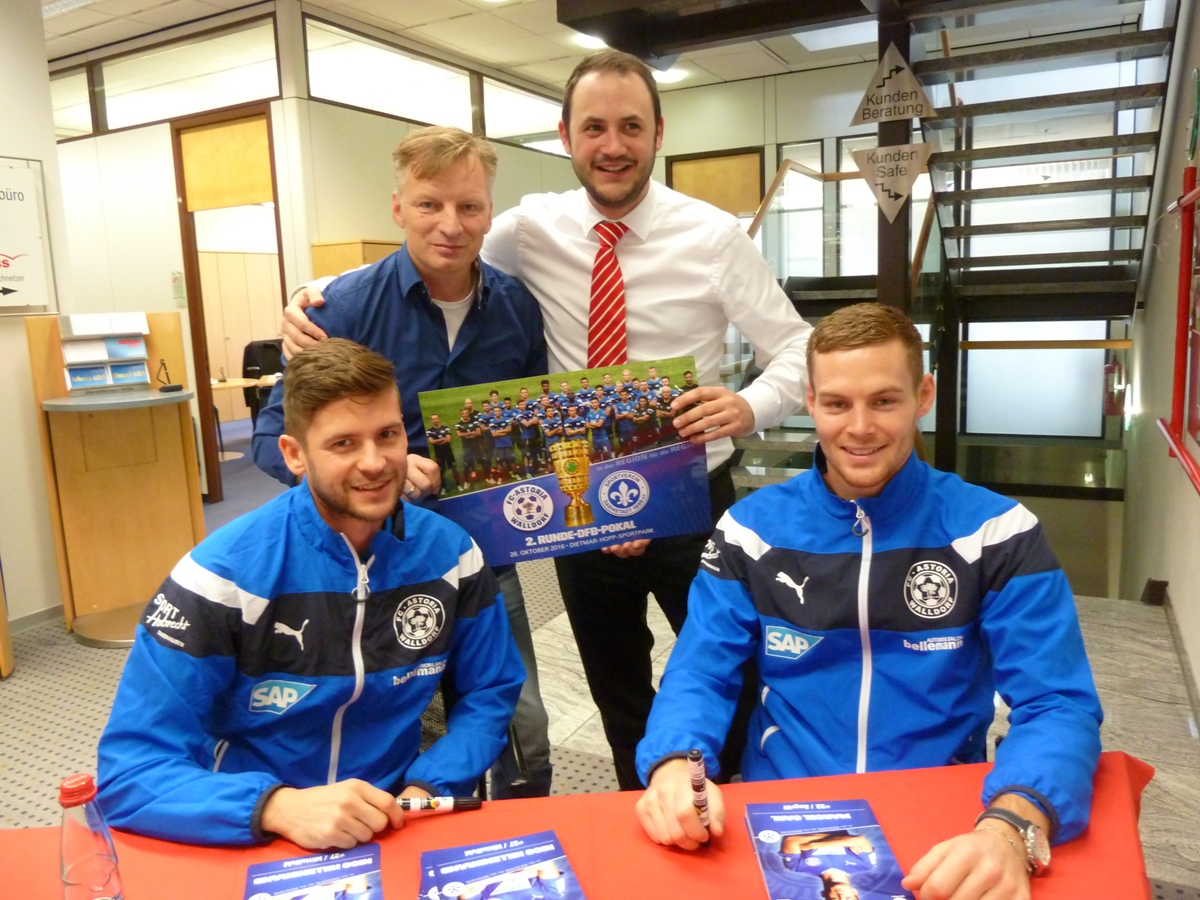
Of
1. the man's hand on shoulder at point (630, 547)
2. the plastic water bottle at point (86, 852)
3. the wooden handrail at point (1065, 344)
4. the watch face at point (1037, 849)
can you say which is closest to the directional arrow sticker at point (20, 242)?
the man's hand on shoulder at point (630, 547)

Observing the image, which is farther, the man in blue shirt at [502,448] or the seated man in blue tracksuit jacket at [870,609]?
the man in blue shirt at [502,448]

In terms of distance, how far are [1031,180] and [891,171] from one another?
392 centimetres

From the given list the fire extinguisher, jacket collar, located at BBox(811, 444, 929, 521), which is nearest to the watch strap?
jacket collar, located at BBox(811, 444, 929, 521)

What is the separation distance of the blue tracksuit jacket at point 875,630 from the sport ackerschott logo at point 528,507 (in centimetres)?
41

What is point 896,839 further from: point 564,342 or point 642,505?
point 564,342

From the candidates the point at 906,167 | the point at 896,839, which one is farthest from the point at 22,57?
the point at 896,839

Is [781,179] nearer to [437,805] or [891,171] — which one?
[891,171]

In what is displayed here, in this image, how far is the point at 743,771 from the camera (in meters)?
1.52

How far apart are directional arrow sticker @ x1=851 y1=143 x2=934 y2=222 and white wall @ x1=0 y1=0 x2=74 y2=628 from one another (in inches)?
152

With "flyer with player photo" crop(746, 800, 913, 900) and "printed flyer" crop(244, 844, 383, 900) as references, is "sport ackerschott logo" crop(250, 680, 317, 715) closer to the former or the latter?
"printed flyer" crop(244, 844, 383, 900)

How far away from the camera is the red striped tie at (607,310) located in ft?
6.39

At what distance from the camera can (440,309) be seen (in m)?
1.86

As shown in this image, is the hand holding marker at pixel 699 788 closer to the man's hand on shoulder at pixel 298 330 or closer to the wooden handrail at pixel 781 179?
the man's hand on shoulder at pixel 298 330

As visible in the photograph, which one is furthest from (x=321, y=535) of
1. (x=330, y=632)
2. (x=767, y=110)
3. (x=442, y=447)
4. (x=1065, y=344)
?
(x=767, y=110)
